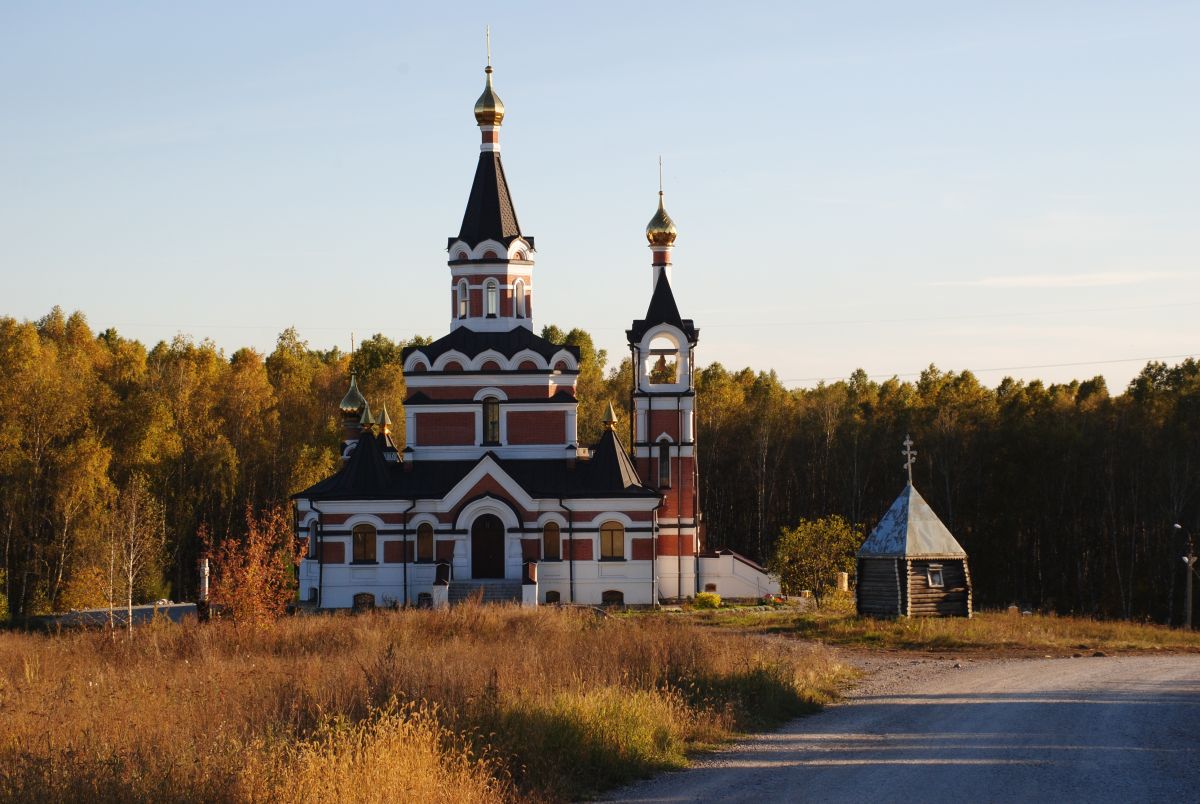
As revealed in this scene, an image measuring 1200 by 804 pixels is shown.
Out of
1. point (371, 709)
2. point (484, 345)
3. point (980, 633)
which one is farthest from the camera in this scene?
point (484, 345)

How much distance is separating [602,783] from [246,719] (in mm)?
3639

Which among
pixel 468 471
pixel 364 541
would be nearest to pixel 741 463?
pixel 468 471

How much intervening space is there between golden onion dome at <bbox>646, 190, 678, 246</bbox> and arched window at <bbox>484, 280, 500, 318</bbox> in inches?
221

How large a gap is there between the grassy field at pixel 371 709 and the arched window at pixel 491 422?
1822 centimetres

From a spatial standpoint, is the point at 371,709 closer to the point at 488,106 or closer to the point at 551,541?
the point at 551,541

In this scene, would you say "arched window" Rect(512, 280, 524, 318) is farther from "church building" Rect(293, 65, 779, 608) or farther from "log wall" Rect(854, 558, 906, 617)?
"log wall" Rect(854, 558, 906, 617)

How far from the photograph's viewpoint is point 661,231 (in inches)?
1735

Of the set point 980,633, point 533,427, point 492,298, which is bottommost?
point 980,633

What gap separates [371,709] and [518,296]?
2988 cm

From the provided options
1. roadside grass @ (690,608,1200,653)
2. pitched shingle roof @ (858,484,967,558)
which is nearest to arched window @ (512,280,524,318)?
roadside grass @ (690,608,1200,653)

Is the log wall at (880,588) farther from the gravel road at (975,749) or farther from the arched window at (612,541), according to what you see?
the gravel road at (975,749)

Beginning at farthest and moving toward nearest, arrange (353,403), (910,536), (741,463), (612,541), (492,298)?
(741,463) → (353,403) → (492,298) → (612,541) → (910,536)

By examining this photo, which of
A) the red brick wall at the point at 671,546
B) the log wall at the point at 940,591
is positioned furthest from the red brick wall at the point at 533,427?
the log wall at the point at 940,591

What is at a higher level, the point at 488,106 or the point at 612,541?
the point at 488,106
